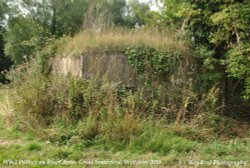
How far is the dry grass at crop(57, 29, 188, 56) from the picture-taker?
→ 7.93 m

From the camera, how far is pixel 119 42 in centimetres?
804

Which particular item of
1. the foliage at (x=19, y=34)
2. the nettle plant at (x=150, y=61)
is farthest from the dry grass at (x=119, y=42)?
the foliage at (x=19, y=34)

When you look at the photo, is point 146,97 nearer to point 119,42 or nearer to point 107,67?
point 107,67

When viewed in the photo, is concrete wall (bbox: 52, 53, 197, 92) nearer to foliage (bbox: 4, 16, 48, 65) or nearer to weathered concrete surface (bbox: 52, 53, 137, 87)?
weathered concrete surface (bbox: 52, 53, 137, 87)

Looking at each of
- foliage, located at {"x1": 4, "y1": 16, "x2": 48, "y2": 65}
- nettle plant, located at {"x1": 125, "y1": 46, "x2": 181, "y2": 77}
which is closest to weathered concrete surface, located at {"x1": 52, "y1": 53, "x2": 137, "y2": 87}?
nettle plant, located at {"x1": 125, "y1": 46, "x2": 181, "y2": 77}

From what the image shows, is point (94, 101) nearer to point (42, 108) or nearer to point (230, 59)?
point (42, 108)

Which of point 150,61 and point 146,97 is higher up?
point 150,61

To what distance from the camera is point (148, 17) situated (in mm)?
13352

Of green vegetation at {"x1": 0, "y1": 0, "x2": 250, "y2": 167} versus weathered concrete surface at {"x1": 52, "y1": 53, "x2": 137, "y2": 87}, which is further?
weathered concrete surface at {"x1": 52, "y1": 53, "x2": 137, "y2": 87}

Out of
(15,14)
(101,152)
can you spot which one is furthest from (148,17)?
(15,14)

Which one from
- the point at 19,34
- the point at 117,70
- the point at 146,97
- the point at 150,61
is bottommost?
the point at 146,97

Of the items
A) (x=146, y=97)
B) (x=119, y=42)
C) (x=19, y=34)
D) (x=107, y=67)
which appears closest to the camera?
(x=146, y=97)

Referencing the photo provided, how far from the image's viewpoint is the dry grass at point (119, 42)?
7.93 meters

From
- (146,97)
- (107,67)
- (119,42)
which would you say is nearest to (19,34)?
(119,42)
